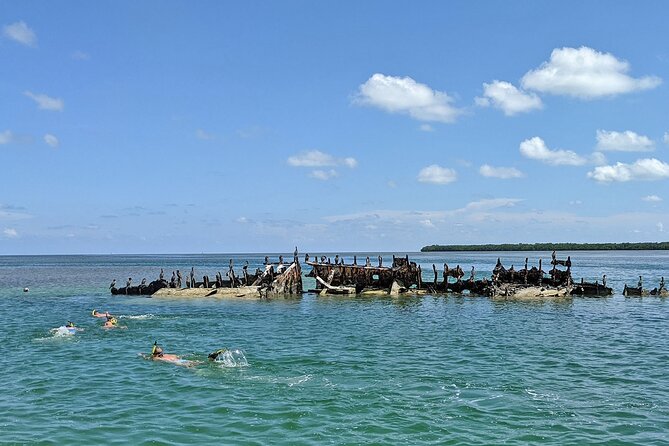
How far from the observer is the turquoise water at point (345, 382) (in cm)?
1572

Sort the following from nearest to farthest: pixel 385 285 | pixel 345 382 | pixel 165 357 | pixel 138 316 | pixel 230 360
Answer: pixel 345 382 < pixel 230 360 < pixel 165 357 < pixel 138 316 < pixel 385 285

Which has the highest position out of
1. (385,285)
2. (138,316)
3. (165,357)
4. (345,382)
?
(385,285)

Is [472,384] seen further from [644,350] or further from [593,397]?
[644,350]

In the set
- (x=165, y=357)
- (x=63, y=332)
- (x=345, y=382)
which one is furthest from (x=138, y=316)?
(x=345, y=382)

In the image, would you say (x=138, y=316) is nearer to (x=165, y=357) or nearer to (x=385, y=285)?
(x=165, y=357)

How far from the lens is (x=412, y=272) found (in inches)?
2285

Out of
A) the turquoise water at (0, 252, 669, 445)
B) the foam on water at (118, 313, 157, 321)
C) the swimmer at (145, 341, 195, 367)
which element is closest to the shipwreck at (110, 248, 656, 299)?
the foam on water at (118, 313, 157, 321)

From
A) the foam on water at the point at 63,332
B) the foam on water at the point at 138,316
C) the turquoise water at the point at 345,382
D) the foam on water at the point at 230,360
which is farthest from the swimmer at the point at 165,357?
the foam on water at the point at 138,316

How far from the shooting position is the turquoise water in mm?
15719

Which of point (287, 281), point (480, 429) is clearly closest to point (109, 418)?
point (480, 429)

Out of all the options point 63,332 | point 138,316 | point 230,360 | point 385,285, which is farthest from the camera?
point 385,285

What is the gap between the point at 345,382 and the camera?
20.8 m

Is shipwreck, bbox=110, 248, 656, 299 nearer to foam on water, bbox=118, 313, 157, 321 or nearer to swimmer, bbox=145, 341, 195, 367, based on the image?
foam on water, bbox=118, 313, 157, 321

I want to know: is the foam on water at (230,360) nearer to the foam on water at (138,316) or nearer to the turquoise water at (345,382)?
the turquoise water at (345,382)
